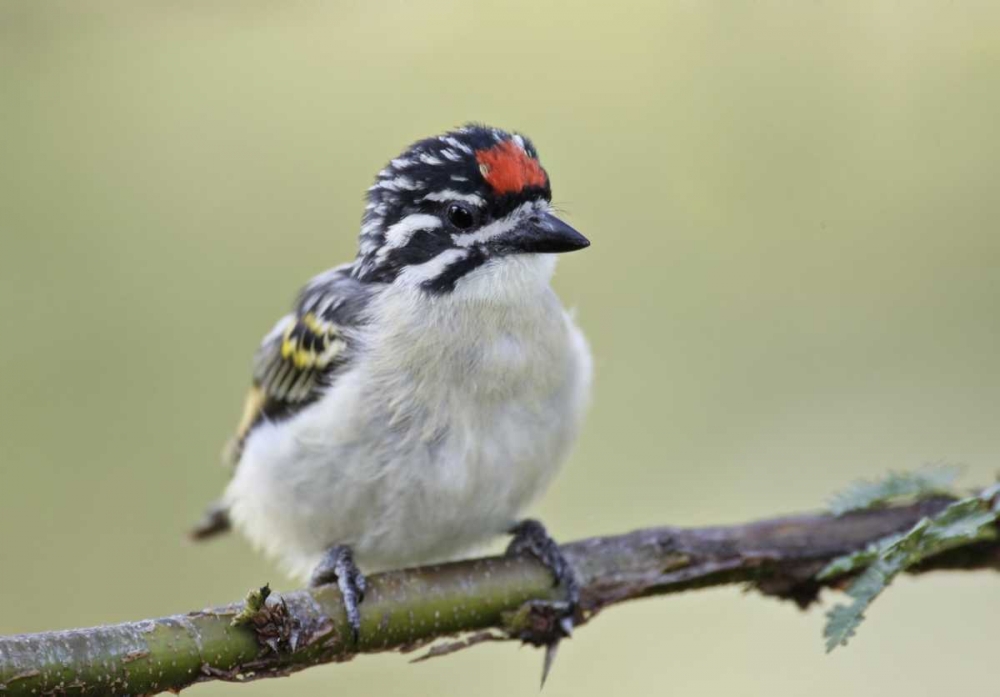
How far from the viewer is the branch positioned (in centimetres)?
413

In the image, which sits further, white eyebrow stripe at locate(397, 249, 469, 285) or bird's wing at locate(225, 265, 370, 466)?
bird's wing at locate(225, 265, 370, 466)

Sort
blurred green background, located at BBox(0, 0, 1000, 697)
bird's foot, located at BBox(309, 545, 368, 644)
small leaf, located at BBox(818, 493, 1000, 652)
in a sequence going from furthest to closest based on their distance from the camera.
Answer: blurred green background, located at BBox(0, 0, 1000, 697)
bird's foot, located at BBox(309, 545, 368, 644)
small leaf, located at BBox(818, 493, 1000, 652)

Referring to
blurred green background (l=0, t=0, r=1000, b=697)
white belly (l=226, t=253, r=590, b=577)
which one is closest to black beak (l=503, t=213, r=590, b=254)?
white belly (l=226, t=253, r=590, b=577)

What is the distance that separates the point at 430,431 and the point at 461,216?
97cm

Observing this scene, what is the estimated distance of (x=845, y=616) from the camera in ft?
15.4

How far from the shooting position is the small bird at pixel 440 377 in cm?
546

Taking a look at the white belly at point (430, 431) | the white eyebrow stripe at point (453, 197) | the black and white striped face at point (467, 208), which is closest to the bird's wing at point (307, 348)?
the white belly at point (430, 431)

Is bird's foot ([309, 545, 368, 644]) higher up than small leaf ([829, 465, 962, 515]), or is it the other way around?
bird's foot ([309, 545, 368, 644])

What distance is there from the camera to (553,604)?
527 cm

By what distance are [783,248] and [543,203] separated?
4.53 meters

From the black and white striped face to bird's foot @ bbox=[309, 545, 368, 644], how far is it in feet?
4.17

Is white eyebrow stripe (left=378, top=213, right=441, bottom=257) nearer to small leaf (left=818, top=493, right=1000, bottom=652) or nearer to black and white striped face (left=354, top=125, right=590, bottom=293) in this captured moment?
black and white striped face (left=354, top=125, right=590, bottom=293)

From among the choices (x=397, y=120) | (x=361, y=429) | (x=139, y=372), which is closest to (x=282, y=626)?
(x=361, y=429)

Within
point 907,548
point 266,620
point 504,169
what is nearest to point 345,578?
point 266,620
